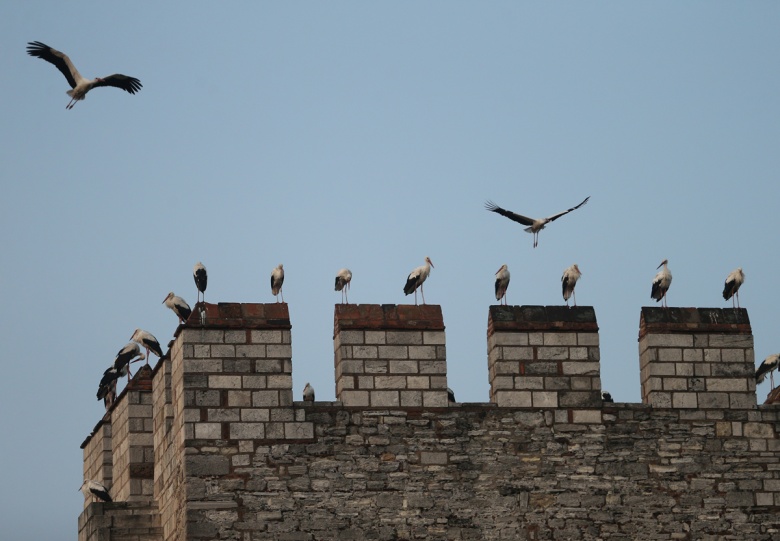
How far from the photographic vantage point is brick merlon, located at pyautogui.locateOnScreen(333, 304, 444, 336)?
871 inches

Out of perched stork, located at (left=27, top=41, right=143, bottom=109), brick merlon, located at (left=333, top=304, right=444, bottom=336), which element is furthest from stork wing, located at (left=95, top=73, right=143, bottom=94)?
brick merlon, located at (left=333, top=304, right=444, bottom=336)

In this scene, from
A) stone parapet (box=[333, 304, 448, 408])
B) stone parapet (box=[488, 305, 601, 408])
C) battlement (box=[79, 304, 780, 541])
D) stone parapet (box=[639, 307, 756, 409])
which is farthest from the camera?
stone parapet (box=[639, 307, 756, 409])

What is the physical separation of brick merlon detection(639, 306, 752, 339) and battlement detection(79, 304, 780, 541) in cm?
2

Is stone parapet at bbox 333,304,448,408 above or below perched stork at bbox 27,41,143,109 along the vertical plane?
below

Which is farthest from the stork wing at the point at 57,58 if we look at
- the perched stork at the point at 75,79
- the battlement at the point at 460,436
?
the battlement at the point at 460,436

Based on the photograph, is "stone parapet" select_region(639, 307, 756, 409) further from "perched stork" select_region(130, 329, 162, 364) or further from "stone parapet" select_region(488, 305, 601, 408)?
"perched stork" select_region(130, 329, 162, 364)

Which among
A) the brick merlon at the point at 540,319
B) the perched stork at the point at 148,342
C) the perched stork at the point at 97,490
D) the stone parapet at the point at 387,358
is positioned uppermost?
the perched stork at the point at 148,342

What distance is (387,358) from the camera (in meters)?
22.1

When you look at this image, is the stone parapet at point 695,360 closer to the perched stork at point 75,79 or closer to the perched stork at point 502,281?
the perched stork at point 502,281

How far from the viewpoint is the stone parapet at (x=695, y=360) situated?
2273 cm

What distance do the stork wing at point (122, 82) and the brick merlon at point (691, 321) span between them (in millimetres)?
8188

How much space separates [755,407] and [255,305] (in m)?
5.77

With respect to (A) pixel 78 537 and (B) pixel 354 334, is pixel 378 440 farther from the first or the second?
(A) pixel 78 537

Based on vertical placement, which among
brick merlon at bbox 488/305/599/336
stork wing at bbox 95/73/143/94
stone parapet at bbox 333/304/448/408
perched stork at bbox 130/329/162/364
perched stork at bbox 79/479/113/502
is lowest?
perched stork at bbox 79/479/113/502
